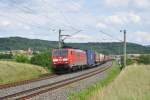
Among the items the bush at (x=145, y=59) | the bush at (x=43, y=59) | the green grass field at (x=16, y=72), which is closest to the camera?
the green grass field at (x=16, y=72)

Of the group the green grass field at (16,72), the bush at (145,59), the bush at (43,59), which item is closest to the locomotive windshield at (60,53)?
the green grass field at (16,72)

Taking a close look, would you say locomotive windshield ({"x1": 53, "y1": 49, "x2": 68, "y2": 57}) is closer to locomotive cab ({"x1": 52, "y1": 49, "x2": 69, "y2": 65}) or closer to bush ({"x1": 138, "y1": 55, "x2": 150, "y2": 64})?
locomotive cab ({"x1": 52, "y1": 49, "x2": 69, "y2": 65})

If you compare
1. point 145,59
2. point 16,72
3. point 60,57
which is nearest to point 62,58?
point 60,57

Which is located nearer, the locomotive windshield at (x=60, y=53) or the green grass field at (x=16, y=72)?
the green grass field at (x=16, y=72)

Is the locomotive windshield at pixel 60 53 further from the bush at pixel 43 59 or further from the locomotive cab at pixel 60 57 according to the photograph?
the bush at pixel 43 59

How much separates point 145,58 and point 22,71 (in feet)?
212

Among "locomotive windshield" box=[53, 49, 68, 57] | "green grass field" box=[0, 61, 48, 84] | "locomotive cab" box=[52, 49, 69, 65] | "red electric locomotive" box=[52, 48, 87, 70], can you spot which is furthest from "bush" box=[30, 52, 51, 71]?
"green grass field" box=[0, 61, 48, 84]

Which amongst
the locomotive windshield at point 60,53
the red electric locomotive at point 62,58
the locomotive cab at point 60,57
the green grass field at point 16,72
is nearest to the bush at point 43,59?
the red electric locomotive at point 62,58

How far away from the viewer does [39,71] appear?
48.3 meters

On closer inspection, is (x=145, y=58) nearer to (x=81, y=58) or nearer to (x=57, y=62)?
(x=81, y=58)

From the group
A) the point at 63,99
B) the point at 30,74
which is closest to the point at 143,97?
the point at 63,99

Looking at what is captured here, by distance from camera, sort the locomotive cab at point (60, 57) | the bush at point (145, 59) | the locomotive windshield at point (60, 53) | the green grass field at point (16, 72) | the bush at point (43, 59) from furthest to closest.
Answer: the bush at point (145, 59) → the bush at point (43, 59) → the locomotive windshield at point (60, 53) → the locomotive cab at point (60, 57) → the green grass field at point (16, 72)

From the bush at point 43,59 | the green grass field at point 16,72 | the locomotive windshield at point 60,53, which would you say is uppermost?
the locomotive windshield at point 60,53

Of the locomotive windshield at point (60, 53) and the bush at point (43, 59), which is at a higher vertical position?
the locomotive windshield at point (60, 53)
